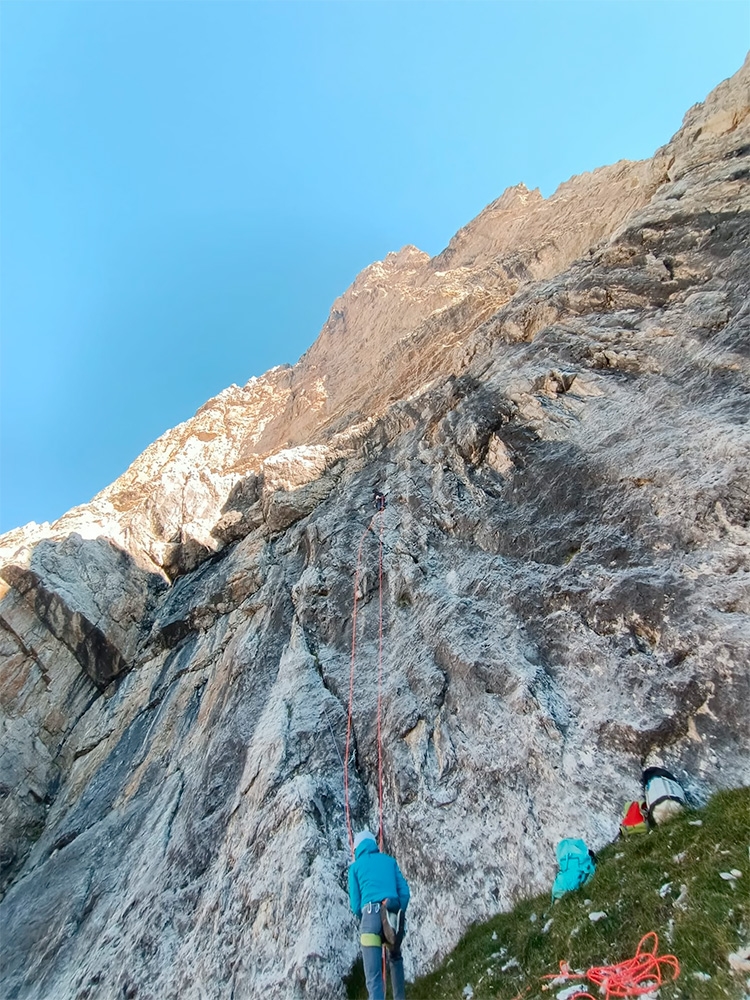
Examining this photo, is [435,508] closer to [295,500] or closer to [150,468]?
[295,500]

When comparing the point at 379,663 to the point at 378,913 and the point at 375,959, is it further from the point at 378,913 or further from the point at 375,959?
the point at 375,959

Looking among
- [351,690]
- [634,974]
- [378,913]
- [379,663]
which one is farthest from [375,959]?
[379,663]

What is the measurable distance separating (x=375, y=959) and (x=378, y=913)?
21.5 inches

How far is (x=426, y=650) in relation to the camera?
60.1ft

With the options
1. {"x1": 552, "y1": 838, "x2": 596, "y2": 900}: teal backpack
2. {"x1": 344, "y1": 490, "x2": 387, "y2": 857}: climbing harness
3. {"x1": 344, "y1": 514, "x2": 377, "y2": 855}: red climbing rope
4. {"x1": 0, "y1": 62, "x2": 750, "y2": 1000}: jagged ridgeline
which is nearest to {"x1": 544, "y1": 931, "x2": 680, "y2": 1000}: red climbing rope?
{"x1": 552, "y1": 838, "x2": 596, "y2": 900}: teal backpack

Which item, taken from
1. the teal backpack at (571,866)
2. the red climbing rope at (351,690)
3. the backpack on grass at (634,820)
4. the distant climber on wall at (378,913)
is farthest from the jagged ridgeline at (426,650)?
the distant climber on wall at (378,913)

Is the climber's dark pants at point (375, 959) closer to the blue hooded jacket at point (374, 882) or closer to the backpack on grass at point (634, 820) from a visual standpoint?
the blue hooded jacket at point (374, 882)

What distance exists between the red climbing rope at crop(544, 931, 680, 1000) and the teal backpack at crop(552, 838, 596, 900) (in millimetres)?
2705

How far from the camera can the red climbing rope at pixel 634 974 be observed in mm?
6805

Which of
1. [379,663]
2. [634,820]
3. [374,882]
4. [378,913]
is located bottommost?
[634,820]

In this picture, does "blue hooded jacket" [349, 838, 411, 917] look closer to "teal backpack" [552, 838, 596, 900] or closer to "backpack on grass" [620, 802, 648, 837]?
"teal backpack" [552, 838, 596, 900]

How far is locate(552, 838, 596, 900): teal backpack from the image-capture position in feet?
34.0

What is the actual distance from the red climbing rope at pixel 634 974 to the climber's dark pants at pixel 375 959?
8.69 feet

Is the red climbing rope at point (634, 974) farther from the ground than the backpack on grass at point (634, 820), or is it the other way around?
the red climbing rope at point (634, 974)
